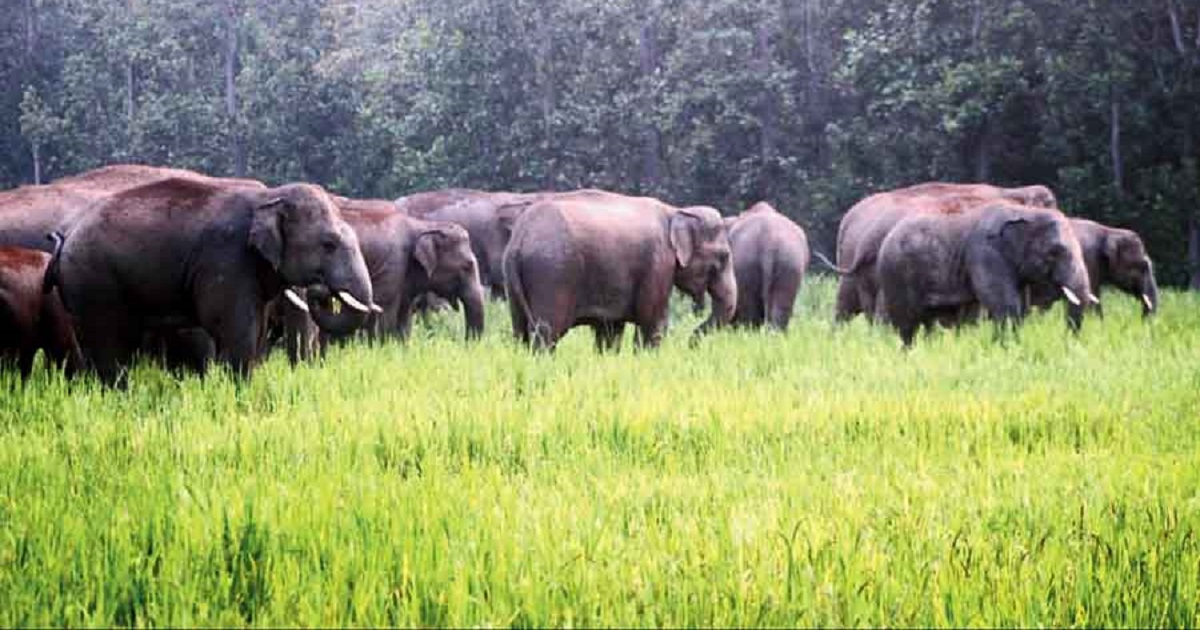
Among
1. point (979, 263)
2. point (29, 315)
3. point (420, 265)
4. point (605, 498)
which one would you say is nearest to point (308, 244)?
point (29, 315)

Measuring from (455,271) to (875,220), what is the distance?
4570 mm

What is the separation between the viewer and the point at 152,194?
→ 832cm

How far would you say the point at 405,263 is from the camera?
45.0 ft

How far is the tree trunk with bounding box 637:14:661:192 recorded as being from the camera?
3186 centimetres

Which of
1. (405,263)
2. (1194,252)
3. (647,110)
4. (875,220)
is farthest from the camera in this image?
(647,110)

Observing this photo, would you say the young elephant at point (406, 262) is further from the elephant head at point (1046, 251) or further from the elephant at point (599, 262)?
the elephant head at point (1046, 251)

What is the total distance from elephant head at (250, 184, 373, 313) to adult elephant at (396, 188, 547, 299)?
12.0 metres

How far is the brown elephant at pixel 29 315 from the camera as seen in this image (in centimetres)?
854

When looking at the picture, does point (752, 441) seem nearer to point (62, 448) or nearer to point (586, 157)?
point (62, 448)

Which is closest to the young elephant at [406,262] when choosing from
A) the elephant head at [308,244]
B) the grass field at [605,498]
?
the elephant head at [308,244]

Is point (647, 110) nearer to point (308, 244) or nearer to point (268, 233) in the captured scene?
point (308, 244)

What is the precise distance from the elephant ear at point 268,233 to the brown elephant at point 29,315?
4.63 feet

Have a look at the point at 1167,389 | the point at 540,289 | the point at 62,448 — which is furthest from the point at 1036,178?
the point at 62,448

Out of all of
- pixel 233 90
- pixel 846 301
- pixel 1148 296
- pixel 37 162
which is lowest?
pixel 37 162
